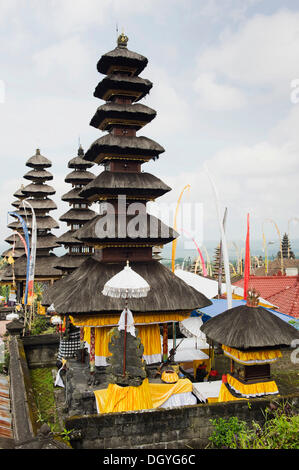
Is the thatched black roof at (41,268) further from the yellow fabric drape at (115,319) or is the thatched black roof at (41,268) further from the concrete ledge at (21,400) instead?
the yellow fabric drape at (115,319)

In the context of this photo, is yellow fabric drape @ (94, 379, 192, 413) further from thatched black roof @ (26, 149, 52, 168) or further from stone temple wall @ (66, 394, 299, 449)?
thatched black roof @ (26, 149, 52, 168)

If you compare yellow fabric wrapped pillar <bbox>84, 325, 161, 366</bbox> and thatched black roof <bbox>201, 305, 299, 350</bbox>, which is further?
yellow fabric wrapped pillar <bbox>84, 325, 161, 366</bbox>

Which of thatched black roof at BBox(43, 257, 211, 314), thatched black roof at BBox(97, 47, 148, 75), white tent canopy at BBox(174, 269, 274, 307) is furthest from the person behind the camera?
white tent canopy at BBox(174, 269, 274, 307)

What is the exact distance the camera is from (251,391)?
33.3 ft

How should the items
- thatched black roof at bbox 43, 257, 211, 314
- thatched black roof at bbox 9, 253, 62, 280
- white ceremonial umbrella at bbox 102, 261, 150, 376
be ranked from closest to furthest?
1. white ceremonial umbrella at bbox 102, 261, 150, 376
2. thatched black roof at bbox 43, 257, 211, 314
3. thatched black roof at bbox 9, 253, 62, 280

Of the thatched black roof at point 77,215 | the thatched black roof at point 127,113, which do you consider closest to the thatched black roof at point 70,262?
the thatched black roof at point 77,215

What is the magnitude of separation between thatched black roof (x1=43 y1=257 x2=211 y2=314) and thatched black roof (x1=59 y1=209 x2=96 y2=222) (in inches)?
397

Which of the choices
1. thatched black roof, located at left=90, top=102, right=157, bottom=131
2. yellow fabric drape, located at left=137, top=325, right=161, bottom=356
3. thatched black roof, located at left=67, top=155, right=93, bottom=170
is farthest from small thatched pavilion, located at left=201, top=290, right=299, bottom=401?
thatched black roof, located at left=67, top=155, right=93, bottom=170

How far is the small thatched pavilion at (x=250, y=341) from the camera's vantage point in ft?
31.6

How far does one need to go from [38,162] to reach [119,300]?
22.7 metres

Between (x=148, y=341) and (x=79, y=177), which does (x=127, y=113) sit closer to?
(x=148, y=341)

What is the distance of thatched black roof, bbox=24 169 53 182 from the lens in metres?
31.3

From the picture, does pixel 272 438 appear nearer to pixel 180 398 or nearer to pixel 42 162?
pixel 180 398
